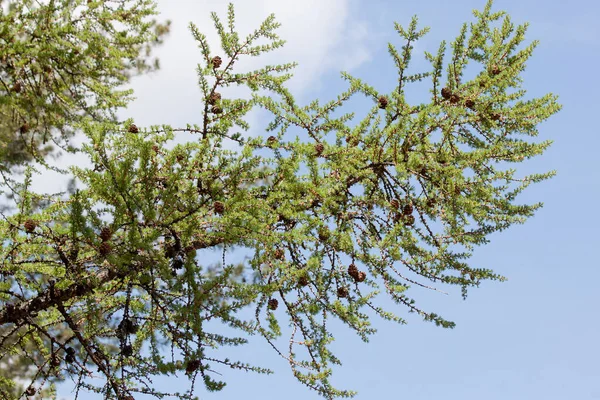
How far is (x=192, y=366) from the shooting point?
3756mm

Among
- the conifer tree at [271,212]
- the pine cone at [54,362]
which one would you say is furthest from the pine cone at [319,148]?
the pine cone at [54,362]

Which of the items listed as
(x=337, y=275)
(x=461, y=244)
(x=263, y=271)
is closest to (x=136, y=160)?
(x=263, y=271)

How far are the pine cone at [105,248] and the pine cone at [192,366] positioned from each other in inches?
37.3

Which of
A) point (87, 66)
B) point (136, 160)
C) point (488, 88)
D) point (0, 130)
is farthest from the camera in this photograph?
point (0, 130)

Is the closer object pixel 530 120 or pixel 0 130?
pixel 530 120

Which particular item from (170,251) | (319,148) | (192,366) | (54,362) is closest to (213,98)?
(319,148)

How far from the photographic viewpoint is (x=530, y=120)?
13.7 ft

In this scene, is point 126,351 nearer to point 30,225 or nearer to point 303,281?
point 30,225

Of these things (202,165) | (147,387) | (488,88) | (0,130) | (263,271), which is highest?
(0,130)

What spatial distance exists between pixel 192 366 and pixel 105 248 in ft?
3.28

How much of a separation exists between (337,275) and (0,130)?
6697 millimetres

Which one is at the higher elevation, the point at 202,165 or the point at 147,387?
the point at 202,165

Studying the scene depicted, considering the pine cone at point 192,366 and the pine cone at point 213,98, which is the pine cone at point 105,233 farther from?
the pine cone at point 213,98

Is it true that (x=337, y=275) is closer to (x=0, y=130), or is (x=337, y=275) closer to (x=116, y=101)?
(x=116, y=101)
